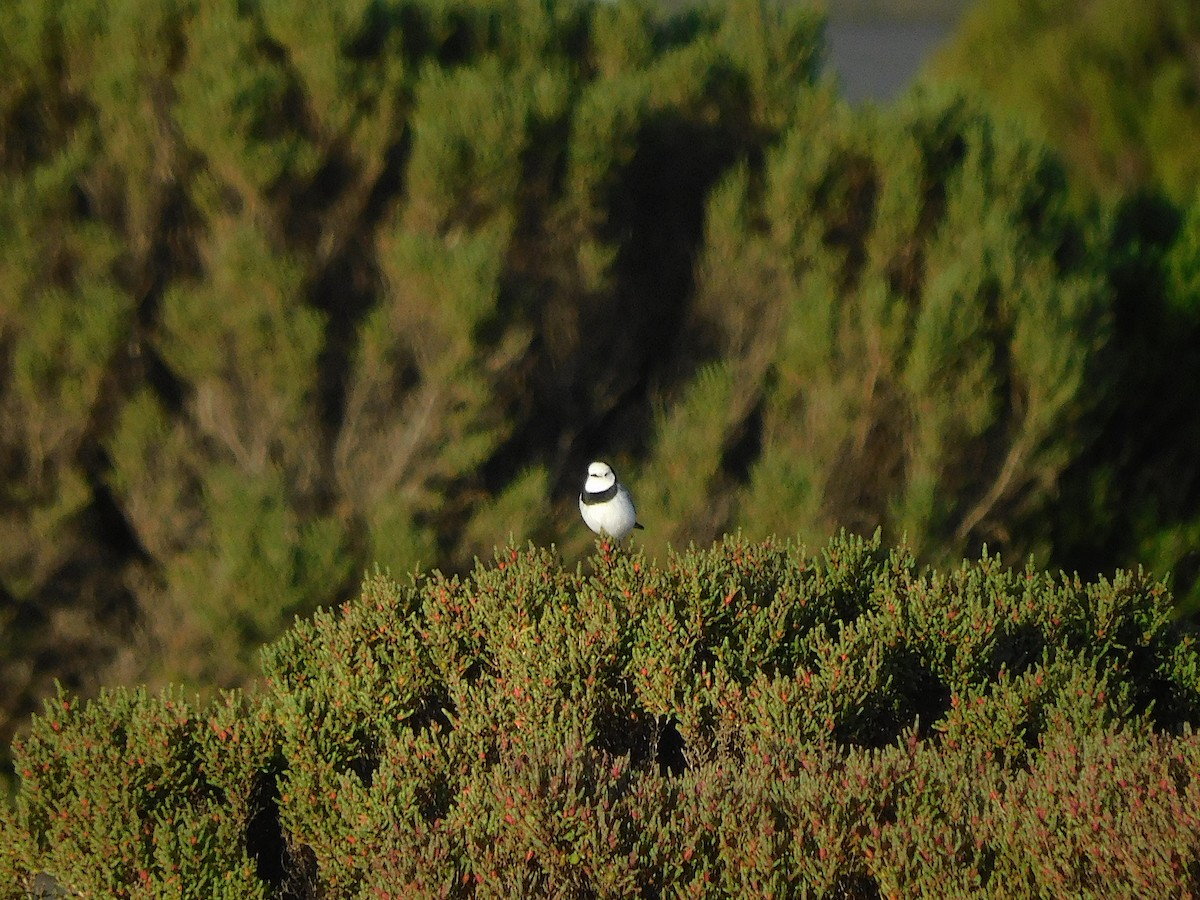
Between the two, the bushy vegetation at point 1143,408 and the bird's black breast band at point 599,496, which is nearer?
the bird's black breast band at point 599,496

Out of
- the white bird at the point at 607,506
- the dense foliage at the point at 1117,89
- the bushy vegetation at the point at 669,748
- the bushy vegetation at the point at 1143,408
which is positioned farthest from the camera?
the dense foliage at the point at 1117,89

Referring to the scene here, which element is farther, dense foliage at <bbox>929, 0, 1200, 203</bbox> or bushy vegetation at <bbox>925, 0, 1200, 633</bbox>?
dense foliage at <bbox>929, 0, 1200, 203</bbox>

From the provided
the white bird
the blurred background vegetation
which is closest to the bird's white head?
the white bird

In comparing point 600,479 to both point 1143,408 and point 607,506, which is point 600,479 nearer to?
point 607,506

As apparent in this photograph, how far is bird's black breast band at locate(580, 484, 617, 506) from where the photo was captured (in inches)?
201

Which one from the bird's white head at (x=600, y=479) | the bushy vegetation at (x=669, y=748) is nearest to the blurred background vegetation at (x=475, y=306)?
the bird's white head at (x=600, y=479)

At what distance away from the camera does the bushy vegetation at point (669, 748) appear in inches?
126

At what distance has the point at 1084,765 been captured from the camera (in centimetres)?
332

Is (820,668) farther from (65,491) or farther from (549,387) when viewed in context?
(65,491)

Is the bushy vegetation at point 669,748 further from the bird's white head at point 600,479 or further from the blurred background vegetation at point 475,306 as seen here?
the blurred background vegetation at point 475,306

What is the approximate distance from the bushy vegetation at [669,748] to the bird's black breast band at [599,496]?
54 centimetres

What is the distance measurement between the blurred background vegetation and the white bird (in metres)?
0.79

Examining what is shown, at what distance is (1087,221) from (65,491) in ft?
15.3

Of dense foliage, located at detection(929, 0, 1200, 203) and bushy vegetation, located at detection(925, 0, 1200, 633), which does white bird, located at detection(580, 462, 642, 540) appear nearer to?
bushy vegetation, located at detection(925, 0, 1200, 633)
